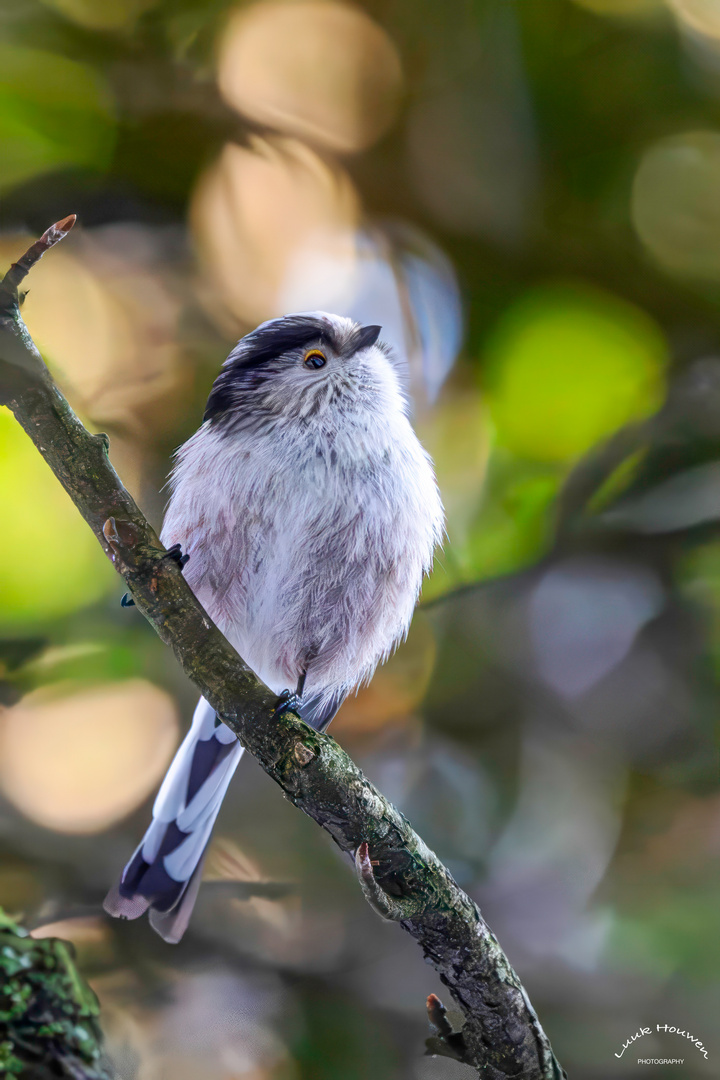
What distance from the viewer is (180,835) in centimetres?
118

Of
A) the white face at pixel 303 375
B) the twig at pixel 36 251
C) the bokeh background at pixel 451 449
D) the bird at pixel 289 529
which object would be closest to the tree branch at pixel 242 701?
the twig at pixel 36 251

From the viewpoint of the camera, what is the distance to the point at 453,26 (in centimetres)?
150

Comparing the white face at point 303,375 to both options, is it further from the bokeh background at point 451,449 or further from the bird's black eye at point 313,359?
the bokeh background at point 451,449

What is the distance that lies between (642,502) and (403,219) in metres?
0.80

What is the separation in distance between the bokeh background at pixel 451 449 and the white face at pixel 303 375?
223 mm

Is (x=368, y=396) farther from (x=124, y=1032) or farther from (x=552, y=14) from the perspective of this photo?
(x=124, y=1032)

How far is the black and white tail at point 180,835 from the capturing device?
1114 millimetres

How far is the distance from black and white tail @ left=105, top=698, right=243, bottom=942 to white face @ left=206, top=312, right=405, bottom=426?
0.50 meters

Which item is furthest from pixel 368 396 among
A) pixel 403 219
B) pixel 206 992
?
pixel 206 992

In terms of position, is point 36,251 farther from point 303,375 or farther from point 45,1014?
point 45,1014

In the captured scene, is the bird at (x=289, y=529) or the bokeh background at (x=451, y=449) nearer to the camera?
the bird at (x=289, y=529)

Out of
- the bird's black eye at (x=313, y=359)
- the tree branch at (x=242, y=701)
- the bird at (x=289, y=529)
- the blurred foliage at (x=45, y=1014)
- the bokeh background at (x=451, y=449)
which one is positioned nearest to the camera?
the blurred foliage at (x=45, y=1014)
